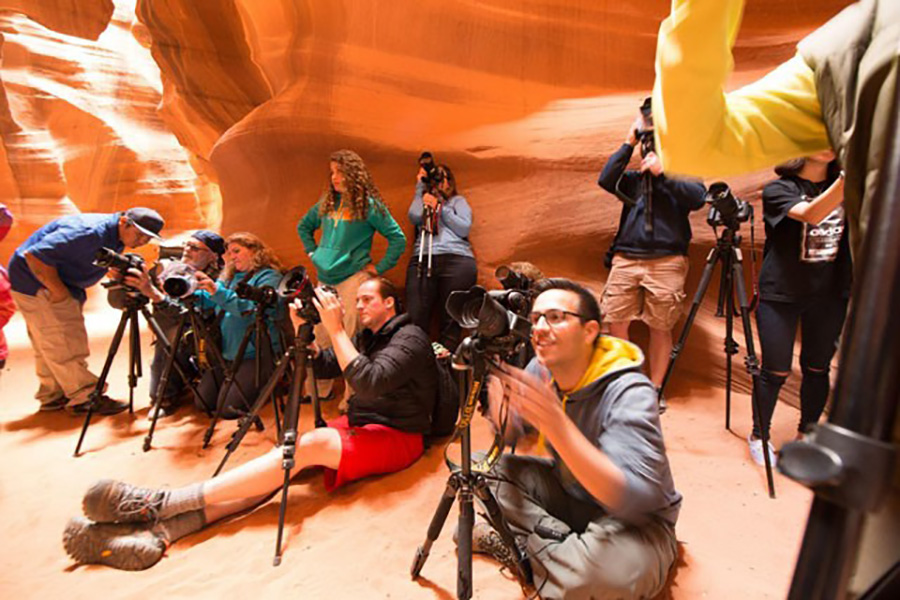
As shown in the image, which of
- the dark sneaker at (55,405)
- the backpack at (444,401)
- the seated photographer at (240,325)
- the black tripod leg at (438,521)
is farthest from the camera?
the dark sneaker at (55,405)

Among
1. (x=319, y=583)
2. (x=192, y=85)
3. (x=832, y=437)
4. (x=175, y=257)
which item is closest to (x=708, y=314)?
(x=319, y=583)

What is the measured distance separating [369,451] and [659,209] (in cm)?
191

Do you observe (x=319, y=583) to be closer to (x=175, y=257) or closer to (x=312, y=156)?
(x=175, y=257)

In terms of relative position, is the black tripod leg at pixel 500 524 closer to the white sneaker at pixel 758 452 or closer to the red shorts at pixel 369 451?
the red shorts at pixel 369 451

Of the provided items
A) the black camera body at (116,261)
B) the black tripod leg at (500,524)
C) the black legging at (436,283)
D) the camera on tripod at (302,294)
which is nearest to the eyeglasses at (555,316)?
the black tripod leg at (500,524)

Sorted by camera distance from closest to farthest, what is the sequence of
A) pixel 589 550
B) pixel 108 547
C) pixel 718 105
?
pixel 718 105
pixel 589 550
pixel 108 547

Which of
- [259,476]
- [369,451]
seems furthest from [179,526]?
[369,451]

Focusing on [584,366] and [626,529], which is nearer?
[626,529]

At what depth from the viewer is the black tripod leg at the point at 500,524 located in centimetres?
124

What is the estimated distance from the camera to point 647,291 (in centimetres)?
239

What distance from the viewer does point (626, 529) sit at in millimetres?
1215

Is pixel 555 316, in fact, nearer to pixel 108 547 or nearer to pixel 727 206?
pixel 727 206

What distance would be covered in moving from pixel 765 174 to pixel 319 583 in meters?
3.14

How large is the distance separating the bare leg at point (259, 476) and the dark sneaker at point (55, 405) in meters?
2.11
